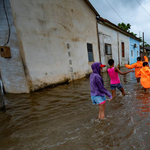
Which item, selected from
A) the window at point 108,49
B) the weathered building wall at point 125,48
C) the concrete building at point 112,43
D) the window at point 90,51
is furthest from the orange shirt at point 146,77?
the weathered building wall at point 125,48

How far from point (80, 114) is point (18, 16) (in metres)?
4.73

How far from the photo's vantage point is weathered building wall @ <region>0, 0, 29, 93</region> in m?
4.66

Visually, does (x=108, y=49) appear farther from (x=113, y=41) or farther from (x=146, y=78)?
(x=146, y=78)

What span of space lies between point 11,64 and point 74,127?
165 inches

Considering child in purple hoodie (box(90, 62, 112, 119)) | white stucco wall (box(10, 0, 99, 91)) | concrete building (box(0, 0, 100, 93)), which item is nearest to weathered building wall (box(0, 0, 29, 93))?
concrete building (box(0, 0, 100, 93))

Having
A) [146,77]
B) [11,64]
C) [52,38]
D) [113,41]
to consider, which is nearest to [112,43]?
[113,41]

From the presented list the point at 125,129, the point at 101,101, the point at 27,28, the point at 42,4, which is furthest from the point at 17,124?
the point at 42,4

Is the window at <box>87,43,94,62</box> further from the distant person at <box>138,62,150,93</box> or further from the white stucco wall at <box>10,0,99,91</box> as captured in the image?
the distant person at <box>138,62,150,93</box>

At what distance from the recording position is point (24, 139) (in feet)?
6.94

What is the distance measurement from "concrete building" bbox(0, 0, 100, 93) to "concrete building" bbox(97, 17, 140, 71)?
10.0ft

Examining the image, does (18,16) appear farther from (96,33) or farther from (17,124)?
(96,33)

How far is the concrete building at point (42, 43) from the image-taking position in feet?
15.7

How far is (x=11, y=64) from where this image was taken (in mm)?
4992

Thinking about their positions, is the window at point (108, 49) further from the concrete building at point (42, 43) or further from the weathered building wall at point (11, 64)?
the weathered building wall at point (11, 64)
